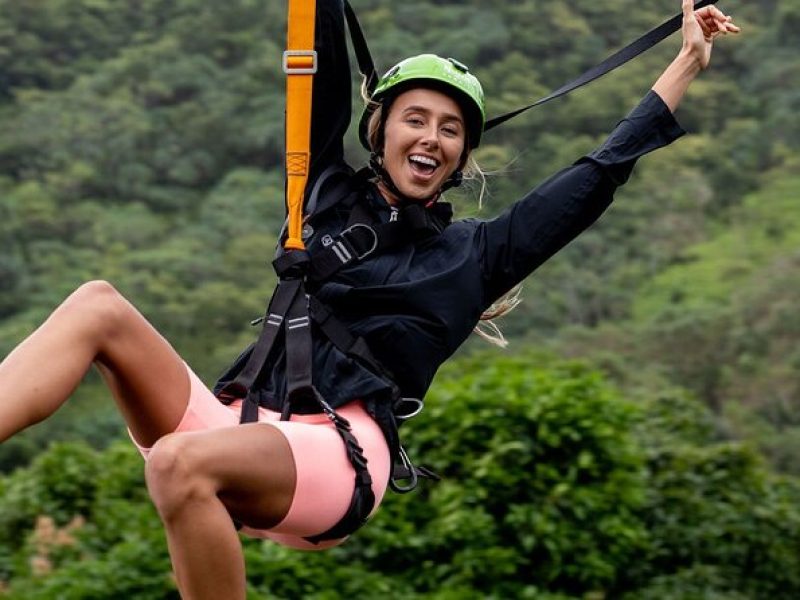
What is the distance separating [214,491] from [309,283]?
0.68 metres

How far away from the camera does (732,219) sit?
33.0 meters

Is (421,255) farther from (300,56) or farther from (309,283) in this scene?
(300,56)

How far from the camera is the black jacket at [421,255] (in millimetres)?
3547

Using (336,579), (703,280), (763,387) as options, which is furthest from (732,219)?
(336,579)

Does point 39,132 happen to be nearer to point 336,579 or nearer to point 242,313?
point 242,313

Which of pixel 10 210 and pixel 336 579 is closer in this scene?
pixel 336 579

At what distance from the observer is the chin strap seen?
3760 mm

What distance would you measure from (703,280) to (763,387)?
23.7 feet

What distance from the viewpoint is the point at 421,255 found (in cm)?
368

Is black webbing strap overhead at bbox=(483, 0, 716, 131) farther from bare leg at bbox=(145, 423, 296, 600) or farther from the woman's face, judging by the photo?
bare leg at bbox=(145, 423, 296, 600)

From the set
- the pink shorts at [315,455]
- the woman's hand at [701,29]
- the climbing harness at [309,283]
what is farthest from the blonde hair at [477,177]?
the woman's hand at [701,29]

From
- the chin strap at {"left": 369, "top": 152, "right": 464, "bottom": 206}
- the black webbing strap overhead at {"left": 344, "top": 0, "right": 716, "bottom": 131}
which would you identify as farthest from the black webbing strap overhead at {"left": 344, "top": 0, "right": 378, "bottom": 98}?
the chin strap at {"left": 369, "top": 152, "right": 464, "bottom": 206}

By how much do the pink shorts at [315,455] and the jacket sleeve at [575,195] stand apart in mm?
528

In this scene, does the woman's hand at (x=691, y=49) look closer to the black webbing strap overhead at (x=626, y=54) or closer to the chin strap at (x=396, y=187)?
the black webbing strap overhead at (x=626, y=54)
